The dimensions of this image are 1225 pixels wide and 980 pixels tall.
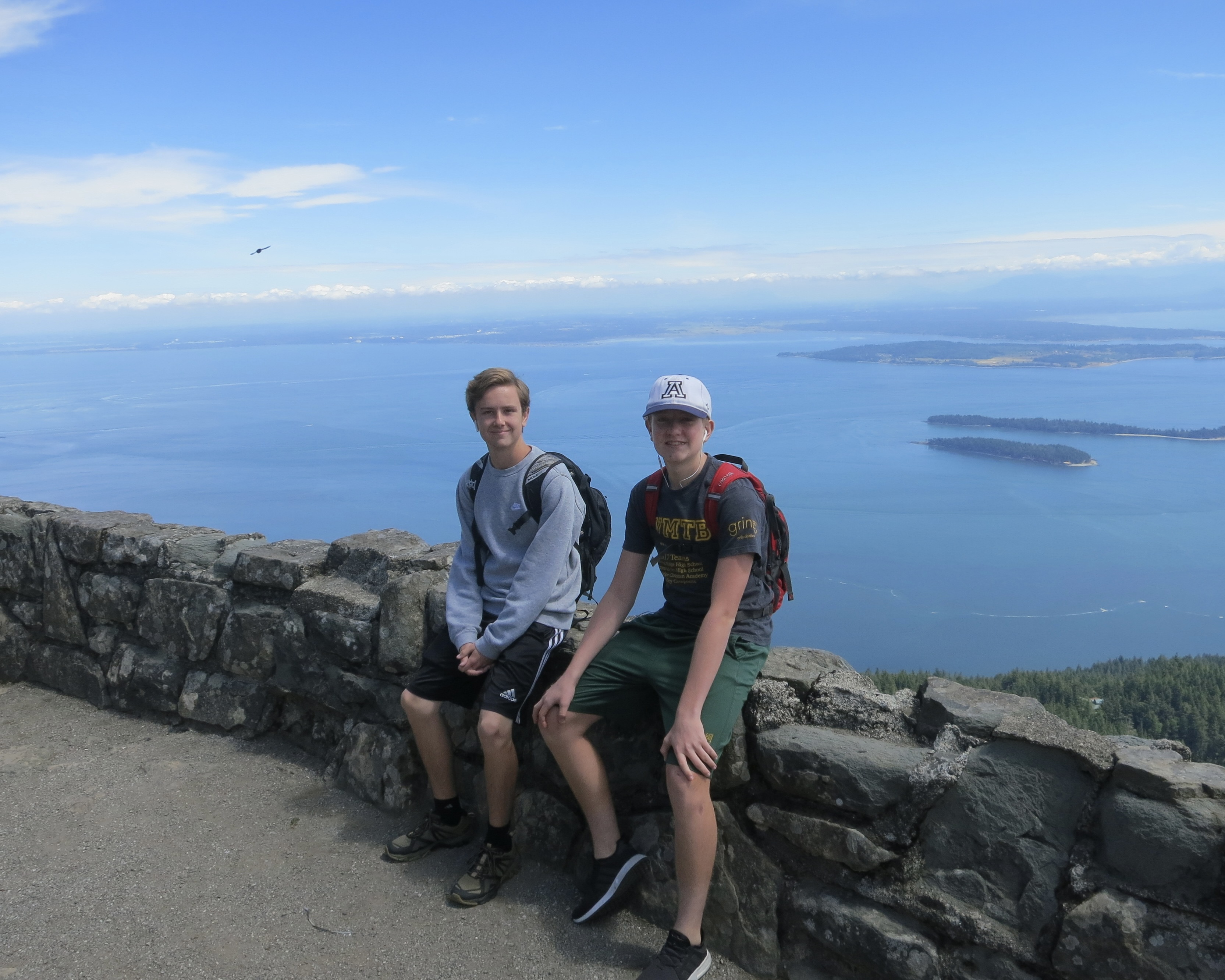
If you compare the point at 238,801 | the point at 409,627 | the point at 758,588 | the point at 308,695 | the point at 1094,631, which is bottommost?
the point at 1094,631

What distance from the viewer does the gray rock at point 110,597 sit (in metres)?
4.90

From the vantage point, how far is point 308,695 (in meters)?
4.28

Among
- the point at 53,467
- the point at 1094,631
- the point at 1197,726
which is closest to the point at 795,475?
the point at 1094,631

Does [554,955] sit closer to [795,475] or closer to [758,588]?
[758,588]

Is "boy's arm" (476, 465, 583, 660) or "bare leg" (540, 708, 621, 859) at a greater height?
"boy's arm" (476, 465, 583, 660)

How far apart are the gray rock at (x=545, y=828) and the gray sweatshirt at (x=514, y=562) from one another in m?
0.65

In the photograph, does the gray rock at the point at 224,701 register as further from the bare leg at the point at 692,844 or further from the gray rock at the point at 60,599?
the bare leg at the point at 692,844

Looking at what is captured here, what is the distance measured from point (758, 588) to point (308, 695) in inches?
101

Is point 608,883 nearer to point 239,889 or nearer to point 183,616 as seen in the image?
point 239,889

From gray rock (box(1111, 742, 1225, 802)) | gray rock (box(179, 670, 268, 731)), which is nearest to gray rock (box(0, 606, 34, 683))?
gray rock (box(179, 670, 268, 731))

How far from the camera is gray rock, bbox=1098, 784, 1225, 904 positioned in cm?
215

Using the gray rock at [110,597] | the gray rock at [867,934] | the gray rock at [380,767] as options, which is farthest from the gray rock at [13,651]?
the gray rock at [867,934]

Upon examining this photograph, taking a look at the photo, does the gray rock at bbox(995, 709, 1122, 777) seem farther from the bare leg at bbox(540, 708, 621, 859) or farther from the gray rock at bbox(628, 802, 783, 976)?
the bare leg at bbox(540, 708, 621, 859)

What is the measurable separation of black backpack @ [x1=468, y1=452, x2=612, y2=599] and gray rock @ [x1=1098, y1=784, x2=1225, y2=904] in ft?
6.50
